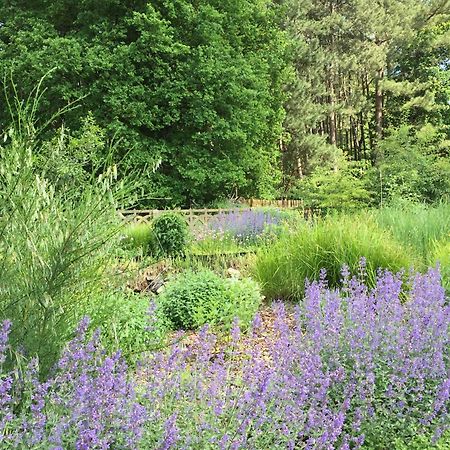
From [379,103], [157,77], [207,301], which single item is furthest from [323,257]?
[379,103]

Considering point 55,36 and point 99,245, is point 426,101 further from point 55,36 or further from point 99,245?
point 99,245

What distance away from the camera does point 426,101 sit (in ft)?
77.2

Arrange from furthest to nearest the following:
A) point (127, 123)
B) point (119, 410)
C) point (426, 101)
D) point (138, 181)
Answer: point (426, 101) → point (127, 123) → point (138, 181) → point (119, 410)

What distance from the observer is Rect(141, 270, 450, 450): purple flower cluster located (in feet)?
6.10

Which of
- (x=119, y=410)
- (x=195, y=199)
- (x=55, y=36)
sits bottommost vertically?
(x=195, y=199)

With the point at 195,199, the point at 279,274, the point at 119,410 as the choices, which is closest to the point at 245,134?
the point at 195,199

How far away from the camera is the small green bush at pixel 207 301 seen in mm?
4418

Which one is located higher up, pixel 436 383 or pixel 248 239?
pixel 436 383

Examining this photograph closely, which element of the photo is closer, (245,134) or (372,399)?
(372,399)

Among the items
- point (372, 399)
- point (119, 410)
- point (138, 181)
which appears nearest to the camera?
point (119, 410)

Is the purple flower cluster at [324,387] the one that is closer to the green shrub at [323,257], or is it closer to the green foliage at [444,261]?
the green foliage at [444,261]

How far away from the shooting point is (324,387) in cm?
202

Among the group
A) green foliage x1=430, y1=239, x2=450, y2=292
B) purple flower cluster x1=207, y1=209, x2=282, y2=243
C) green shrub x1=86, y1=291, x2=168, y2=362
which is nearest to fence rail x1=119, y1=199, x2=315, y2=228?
purple flower cluster x1=207, y1=209, x2=282, y2=243

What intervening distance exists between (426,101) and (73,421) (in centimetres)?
2482
